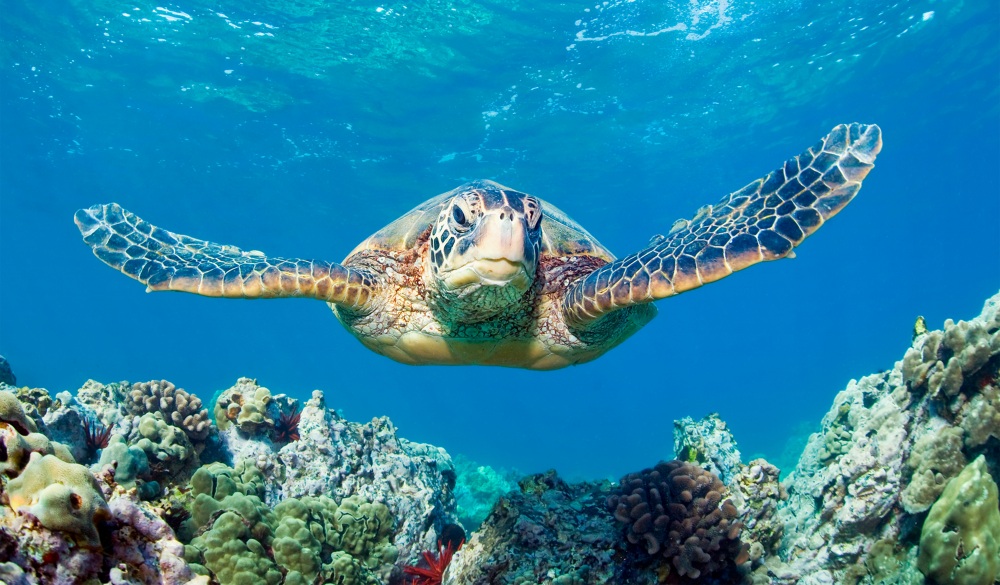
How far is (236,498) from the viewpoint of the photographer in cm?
338

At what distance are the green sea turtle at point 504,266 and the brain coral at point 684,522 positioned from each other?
1351mm

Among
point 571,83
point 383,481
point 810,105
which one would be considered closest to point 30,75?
point 571,83

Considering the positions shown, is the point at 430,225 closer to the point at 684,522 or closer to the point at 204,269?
the point at 204,269

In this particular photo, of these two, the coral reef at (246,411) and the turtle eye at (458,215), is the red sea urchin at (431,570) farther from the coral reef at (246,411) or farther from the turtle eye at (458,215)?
the turtle eye at (458,215)

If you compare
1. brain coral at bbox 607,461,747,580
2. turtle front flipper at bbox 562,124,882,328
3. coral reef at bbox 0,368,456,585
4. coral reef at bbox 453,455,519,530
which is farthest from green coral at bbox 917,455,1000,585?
coral reef at bbox 453,455,519,530

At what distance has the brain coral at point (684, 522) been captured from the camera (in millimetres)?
3248

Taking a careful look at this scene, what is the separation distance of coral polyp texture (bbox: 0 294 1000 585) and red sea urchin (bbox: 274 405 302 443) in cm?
48

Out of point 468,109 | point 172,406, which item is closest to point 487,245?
point 172,406

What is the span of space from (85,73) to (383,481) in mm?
23727

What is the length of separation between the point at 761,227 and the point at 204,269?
4257 millimetres

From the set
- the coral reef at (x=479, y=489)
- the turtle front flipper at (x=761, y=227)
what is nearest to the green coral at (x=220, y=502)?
the turtle front flipper at (x=761, y=227)

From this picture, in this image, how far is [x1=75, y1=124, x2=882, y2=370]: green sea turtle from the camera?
128 inches

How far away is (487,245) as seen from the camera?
3117mm

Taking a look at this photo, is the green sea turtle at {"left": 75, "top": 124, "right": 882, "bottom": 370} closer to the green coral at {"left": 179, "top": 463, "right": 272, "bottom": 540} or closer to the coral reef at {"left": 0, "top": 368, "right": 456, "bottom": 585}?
the coral reef at {"left": 0, "top": 368, "right": 456, "bottom": 585}
